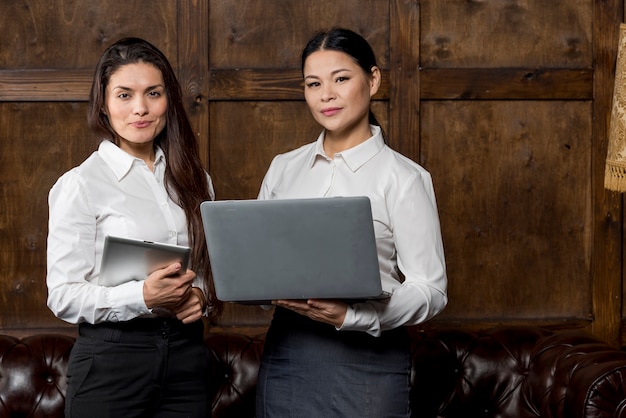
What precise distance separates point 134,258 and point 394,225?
654 millimetres

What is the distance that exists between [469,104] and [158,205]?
1.74 meters

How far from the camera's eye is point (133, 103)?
2.29 metres

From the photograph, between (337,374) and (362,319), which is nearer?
(362,319)

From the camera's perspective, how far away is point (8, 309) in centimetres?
357

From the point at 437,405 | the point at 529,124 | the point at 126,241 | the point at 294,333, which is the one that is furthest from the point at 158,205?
the point at 529,124

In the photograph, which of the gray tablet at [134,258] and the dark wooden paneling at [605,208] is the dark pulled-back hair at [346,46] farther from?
the dark wooden paneling at [605,208]

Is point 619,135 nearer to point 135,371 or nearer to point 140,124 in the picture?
point 140,124

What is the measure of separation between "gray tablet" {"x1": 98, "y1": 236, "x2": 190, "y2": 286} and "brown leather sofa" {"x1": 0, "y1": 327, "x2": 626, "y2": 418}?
1.02m

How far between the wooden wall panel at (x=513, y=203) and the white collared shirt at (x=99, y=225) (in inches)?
62.7

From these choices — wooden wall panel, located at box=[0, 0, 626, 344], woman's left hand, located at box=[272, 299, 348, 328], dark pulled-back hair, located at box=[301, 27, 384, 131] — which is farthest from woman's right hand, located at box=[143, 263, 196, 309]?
wooden wall panel, located at box=[0, 0, 626, 344]

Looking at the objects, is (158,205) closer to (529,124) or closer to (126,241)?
(126,241)

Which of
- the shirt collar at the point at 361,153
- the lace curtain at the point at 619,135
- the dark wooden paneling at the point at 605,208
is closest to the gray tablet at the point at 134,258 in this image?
the shirt collar at the point at 361,153

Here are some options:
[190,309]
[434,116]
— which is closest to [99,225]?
[190,309]

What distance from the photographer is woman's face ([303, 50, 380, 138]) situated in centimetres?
231
